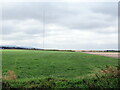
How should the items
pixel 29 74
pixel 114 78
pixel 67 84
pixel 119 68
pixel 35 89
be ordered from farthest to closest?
pixel 29 74
pixel 119 68
pixel 114 78
pixel 67 84
pixel 35 89

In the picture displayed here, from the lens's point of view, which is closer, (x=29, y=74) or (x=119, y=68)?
(x=119, y=68)

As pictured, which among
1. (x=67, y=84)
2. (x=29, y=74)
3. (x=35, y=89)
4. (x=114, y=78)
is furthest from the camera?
(x=29, y=74)

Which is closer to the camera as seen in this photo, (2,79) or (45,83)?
(45,83)

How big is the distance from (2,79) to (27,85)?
131 cm

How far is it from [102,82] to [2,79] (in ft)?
13.0

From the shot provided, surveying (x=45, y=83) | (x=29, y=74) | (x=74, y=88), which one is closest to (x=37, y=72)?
(x=29, y=74)

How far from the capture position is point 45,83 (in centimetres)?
773

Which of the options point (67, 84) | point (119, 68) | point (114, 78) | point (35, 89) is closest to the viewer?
point (35, 89)

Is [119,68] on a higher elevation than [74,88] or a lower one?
higher

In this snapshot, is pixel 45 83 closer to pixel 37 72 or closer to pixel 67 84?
pixel 67 84

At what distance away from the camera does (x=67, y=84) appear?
782cm

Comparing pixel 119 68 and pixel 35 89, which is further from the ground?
pixel 119 68

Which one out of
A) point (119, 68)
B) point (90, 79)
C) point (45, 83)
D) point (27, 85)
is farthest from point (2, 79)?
point (119, 68)

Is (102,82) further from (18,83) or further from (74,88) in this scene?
(18,83)
